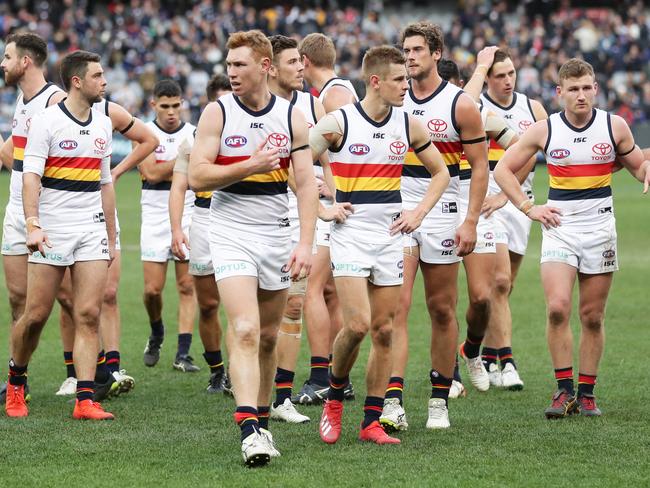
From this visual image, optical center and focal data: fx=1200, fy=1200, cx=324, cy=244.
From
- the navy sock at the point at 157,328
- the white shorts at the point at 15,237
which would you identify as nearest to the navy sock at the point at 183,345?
the navy sock at the point at 157,328

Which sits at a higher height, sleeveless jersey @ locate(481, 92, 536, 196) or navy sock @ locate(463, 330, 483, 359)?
sleeveless jersey @ locate(481, 92, 536, 196)

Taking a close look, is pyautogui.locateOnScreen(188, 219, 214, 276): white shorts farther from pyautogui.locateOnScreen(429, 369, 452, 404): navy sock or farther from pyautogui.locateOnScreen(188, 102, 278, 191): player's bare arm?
pyautogui.locateOnScreen(188, 102, 278, 191): player's bare arm

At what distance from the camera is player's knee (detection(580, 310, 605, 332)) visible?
8.48 metres

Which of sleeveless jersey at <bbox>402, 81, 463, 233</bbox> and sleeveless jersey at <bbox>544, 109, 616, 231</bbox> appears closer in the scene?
sleeveless jersey at <bbox>402, 81, 463, 233</bbox>

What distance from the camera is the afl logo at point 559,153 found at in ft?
27.6

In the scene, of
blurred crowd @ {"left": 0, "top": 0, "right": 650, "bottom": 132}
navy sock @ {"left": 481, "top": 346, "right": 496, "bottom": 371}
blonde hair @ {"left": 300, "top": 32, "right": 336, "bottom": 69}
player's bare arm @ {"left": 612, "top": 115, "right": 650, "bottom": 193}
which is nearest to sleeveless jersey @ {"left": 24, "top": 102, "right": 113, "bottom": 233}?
blonde hair @ {"left": 300, "top": 32, "right": 336, "bottom": 69}

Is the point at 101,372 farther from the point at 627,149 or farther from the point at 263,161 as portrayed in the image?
the point at 627,149

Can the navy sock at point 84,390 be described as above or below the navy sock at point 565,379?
below

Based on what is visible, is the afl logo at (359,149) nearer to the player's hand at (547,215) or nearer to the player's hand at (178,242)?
the player's hand at (547,215)

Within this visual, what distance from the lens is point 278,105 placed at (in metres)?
7.07

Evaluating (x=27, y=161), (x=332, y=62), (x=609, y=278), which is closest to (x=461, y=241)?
(x=609, y=278)

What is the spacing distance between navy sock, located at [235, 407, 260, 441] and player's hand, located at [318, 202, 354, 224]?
132cm

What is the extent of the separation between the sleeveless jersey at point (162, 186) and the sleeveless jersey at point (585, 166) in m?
4.07

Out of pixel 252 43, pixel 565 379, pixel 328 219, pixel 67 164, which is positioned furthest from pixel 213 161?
pixel 565 379
